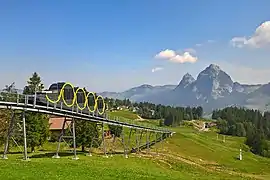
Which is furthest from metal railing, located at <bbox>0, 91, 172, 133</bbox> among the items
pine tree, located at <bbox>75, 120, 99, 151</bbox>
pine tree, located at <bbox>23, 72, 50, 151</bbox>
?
pine tree, located at <bbox>23, 72, 50, 151</bbox>

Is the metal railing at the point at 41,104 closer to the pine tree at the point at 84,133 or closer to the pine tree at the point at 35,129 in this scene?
the pine tree at the point at 84,133

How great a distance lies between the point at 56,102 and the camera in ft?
174

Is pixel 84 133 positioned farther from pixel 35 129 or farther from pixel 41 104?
pixel 41 104

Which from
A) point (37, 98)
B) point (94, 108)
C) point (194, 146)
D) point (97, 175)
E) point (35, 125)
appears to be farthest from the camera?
point (194, 146)

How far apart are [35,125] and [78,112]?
16.5 metres

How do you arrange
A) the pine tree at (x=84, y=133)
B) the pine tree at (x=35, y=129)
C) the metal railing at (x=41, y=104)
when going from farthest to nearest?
the pine tree at (x=84, y=133) → the pine tree at (x=35, y=129) → the metal railing at (x=41, y=104)

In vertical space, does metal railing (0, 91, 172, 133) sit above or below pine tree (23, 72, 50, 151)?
above

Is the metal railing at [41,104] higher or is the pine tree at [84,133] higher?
the metal railing at [41,104]

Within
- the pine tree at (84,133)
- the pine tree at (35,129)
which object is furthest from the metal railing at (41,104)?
the pine tree at (35,129)

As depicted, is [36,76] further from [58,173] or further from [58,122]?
[58,173]

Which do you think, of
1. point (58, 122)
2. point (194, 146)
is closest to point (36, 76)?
point (58, 122)

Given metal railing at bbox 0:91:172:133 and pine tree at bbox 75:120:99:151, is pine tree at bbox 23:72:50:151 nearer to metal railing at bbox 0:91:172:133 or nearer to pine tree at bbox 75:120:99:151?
pine tree at bbox 75:120:99:151

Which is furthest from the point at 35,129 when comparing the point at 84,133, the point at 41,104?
the point at 41,104

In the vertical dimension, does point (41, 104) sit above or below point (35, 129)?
above
